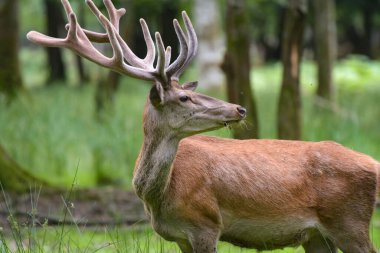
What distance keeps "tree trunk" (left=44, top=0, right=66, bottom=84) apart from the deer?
21566 mm

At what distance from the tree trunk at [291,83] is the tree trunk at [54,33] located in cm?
1831

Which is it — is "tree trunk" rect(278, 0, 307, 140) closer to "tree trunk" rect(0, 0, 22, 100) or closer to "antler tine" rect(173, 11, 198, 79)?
"antler tine" rect(173, 11, 198, 79)

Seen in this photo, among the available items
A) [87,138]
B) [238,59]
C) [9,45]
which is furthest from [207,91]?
[238,59]

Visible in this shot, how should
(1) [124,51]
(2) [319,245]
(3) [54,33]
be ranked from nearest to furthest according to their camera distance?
(1) [124,51]
(2) [319,245]
(3) [54,33]

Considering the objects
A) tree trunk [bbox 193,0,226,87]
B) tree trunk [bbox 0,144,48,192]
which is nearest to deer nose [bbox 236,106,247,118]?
tree trunk [bbox 0,144,48,192]

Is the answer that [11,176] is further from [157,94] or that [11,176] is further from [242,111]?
[242,111]

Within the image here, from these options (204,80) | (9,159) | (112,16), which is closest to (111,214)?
(9,159)

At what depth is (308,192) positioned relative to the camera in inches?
211

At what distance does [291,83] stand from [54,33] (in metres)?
19.4

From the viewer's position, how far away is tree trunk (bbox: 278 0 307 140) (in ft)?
29.0

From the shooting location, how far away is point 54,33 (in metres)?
27.3

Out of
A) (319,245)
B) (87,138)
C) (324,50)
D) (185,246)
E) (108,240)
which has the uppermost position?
(324,50)

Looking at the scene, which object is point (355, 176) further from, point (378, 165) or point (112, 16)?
point (112, 16)

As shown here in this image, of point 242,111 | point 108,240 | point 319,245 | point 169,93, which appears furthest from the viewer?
point 108,240
